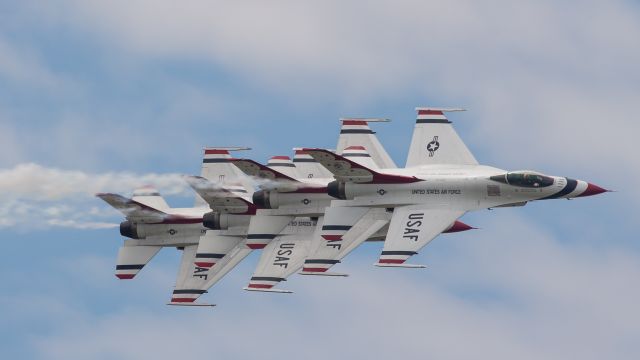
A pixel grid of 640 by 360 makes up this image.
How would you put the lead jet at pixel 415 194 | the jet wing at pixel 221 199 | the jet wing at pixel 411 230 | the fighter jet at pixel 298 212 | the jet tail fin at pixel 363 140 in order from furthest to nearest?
the jet tail fin at pixel 363 140, the jet wing at pixel 221 199, the fighter jet at pixel 298 212, the lead jet at pixel 415 194, the jet wing at pixel 411 230

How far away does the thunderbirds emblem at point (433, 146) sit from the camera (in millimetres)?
99125

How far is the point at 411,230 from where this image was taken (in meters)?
94.6

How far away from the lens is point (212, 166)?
352 feet

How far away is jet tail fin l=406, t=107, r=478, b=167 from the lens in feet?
323

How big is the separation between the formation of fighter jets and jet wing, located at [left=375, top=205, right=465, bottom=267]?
0.05 m

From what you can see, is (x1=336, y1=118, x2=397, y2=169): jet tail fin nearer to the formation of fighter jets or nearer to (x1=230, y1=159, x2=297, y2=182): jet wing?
the formation of fighter jets

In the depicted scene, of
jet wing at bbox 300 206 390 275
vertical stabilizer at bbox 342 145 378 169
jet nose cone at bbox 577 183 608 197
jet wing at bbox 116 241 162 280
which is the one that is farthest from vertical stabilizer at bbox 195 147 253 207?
jet nose cone at bbox 577 183 608 197

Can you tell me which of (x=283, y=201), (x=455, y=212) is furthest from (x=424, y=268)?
(x=283, y=201)

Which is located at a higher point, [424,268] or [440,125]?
[440,125]

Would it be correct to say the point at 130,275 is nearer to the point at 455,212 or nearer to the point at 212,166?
the point at 212,166

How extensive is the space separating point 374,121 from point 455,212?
10903mm

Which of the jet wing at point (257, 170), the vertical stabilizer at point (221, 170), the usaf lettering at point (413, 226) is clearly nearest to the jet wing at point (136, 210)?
the vertical stabilizer at point (221, 170)

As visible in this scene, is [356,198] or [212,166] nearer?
[356,198]

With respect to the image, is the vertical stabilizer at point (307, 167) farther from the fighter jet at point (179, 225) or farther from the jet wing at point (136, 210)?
the jet wing at point (136, 210)
